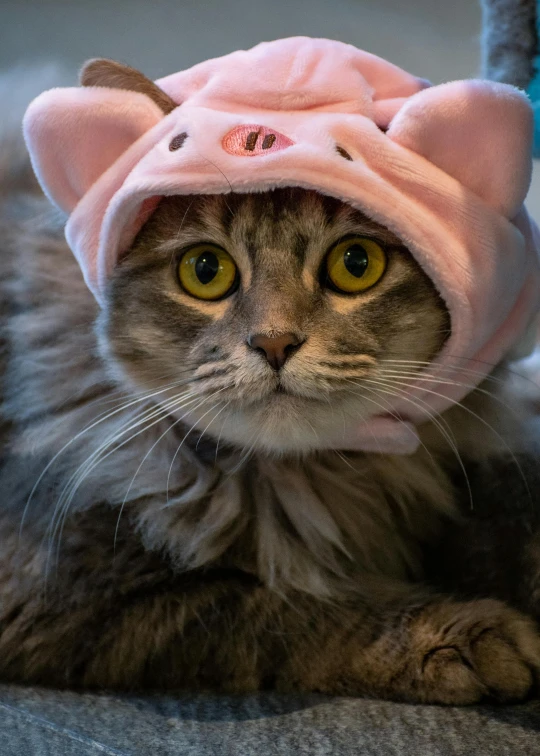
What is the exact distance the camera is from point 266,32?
1.88 m

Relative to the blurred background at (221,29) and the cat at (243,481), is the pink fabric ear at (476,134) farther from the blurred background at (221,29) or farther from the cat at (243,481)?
the blurred background at (221,29)

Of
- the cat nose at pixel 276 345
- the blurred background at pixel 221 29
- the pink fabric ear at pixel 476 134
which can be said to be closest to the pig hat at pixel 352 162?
the pink fabric ear at pixel 476 134

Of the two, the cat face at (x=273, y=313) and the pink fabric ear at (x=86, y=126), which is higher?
the pink fabric ear at (x=86, y=126)

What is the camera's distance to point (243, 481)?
111cm

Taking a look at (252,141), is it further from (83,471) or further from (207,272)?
(83,471)

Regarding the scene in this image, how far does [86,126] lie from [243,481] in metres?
0.51

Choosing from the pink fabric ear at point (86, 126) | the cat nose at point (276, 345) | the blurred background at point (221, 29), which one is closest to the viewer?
the cat nose at point (276, 345)

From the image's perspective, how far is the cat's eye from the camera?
0.95 metres

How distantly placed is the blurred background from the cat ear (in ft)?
2.98

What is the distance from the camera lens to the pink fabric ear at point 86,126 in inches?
37.9

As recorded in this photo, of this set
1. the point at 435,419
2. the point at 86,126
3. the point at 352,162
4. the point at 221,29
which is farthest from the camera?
the point at 221,29

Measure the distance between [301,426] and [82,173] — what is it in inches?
16.8

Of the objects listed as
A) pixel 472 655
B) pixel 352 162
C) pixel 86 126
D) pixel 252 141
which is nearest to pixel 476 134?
pixel 352 162

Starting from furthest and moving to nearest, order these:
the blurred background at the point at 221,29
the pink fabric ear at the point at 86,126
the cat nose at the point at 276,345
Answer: the blurred background at the point at 221,29, the pink fabric ear at the point at 86,126, the cat nose at the point at 276,345
